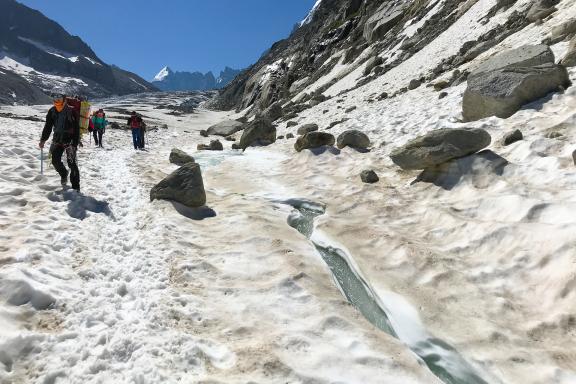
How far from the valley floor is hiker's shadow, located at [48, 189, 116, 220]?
0.07 m

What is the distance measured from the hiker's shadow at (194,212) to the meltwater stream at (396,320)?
247 centimetres

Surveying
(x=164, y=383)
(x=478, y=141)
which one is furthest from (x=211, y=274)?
(x=478, y=141)

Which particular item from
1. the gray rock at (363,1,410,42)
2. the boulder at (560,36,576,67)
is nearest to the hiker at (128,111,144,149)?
the boulder at (560,36,576,67)

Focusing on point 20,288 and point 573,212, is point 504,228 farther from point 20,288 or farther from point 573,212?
point 20,288

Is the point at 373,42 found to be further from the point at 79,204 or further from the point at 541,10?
the point at 79,204

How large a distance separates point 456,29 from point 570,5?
12.7m

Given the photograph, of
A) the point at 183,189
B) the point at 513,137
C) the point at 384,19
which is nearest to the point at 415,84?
the point at 513,137

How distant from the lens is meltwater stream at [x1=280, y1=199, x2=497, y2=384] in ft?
15.4

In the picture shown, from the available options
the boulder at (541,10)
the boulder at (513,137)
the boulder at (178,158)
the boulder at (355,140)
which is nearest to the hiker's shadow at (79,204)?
the boulder at (178,158)

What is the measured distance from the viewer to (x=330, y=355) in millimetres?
4570

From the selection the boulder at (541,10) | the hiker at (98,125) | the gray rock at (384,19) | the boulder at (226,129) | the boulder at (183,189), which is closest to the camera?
the boulder at (183,189)

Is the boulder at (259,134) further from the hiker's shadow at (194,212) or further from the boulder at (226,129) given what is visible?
the boulder at (226,129)

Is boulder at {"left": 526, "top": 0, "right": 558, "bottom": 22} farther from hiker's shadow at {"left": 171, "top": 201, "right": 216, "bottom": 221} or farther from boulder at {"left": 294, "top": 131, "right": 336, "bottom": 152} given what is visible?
hiker's shadow at {"left": 171, "top": 201, "right": 216, "bottom": 221}

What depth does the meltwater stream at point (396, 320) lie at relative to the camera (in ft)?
15.4
